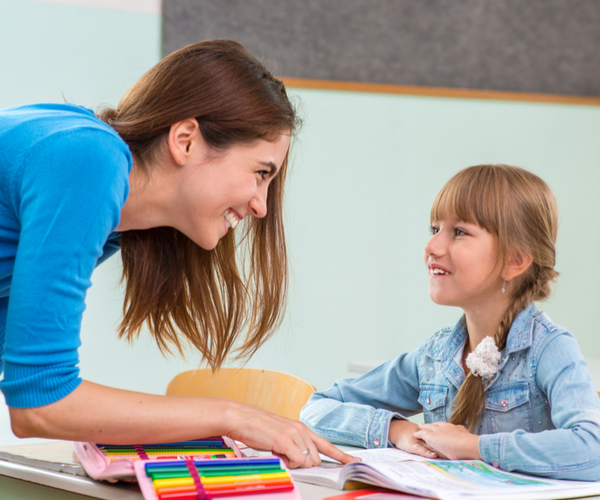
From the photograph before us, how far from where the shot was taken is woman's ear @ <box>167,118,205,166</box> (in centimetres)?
88

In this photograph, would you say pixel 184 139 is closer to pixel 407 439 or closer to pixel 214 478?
pixel 214 478

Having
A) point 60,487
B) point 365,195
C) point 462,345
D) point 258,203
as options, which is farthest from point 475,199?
point 365,195

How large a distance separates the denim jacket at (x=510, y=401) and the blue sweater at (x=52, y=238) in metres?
0.55

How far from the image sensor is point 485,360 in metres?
1.11

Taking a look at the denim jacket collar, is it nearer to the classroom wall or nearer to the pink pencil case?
the pink pencil case

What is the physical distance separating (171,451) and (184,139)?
1.37 feet

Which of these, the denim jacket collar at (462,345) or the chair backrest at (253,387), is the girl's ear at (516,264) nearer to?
the denim jacket collar at (462,345)

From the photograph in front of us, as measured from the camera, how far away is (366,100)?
9.09 ft

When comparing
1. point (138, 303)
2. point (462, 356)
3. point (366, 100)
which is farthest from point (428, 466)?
point (366, 100)

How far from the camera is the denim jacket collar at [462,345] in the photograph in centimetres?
108

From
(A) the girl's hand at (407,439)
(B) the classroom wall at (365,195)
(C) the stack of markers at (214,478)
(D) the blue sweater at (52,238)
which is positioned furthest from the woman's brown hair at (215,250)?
(B) the classroom wall at (365,195)

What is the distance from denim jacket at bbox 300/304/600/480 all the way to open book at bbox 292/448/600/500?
3cm

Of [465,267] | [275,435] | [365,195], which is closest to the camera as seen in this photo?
[275,435]

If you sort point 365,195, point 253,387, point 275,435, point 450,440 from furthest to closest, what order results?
point 365,195
point 253,387
point 450,440
point 275,435
